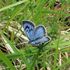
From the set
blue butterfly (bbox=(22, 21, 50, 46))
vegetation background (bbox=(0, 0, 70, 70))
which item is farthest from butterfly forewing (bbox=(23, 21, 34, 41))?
vegetation background (bbox=(0, 0, 70, 70))

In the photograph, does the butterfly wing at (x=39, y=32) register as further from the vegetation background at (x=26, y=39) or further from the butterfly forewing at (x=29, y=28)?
the vegetation background at (x=26, y=39)

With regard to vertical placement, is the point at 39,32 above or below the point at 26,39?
above

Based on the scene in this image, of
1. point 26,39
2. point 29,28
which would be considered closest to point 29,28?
point 29,28

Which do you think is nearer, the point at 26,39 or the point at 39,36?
the point at 39,36

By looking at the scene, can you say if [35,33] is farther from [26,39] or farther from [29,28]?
[26,39]

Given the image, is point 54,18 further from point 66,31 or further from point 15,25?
point 15,25

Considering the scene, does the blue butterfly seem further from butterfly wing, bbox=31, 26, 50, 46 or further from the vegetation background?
the vegetation background

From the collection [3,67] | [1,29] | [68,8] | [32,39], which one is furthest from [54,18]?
[32,39]
